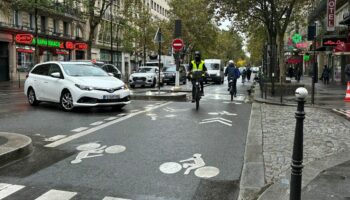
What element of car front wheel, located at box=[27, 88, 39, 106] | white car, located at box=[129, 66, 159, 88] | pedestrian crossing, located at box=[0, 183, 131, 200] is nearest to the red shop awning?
white car, located at box=[129, 66, 159, 88]

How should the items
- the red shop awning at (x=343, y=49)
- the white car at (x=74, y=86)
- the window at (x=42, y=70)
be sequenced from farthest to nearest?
1. the red shop awning at (x=343, y=49)
2. the window at (x=42, y=70)
3. the white car at (x=74, y=86)

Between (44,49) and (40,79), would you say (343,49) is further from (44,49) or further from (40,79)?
(44,49)

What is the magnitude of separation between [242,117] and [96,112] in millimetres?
4073

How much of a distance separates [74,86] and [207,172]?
7625 mm

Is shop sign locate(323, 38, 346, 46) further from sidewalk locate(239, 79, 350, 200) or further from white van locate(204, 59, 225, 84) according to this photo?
sidewalk locate(239, 79, 350, 200)

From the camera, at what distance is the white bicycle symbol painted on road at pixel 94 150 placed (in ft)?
23.1

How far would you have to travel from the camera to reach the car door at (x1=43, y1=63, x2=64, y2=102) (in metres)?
13.4

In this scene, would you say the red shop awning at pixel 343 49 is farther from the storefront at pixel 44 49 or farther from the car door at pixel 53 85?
the storefront at pixel 44 49

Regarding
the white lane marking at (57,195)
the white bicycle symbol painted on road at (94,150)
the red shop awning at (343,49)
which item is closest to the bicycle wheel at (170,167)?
the white bicycle symbol painted on road at (94,150)

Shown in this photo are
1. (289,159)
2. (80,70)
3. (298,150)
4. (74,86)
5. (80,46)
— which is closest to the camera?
(298,150)

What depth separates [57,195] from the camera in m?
5.10

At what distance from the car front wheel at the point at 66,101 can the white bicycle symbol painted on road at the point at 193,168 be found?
7.04 meters

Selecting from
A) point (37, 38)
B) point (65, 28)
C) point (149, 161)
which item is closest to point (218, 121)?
point (149, 161)

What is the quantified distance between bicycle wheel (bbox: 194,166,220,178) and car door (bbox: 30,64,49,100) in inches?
356
